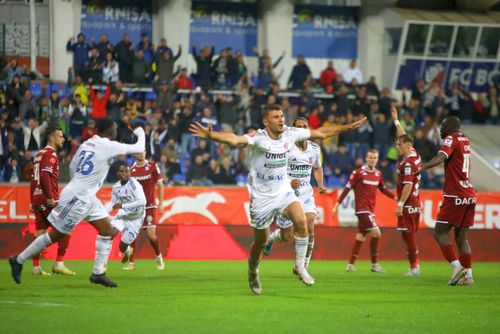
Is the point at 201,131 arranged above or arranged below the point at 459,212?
above

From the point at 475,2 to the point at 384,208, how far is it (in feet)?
55.2

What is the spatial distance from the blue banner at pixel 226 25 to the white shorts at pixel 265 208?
2606cm

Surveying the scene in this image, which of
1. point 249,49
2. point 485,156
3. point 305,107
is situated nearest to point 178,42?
point 249,49

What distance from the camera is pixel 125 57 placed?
109 ft

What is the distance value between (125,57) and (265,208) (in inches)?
785

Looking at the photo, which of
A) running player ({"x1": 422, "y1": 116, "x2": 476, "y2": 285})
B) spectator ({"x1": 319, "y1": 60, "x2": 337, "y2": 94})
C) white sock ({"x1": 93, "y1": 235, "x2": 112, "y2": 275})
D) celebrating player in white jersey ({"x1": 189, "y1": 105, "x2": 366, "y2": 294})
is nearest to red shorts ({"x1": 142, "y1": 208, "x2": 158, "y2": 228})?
white sock ({"x1": 93, "y1": 235, "x2": 112, "y2": 275})

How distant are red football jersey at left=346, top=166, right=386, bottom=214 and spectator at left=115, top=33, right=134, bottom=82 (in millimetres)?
13417

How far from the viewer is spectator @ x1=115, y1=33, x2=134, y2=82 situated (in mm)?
33031

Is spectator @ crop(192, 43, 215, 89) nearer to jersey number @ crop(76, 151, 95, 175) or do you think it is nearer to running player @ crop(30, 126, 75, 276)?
running player @ crop(30, 126, 75, 276)

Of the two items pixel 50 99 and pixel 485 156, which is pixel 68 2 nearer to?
pixel 50 99

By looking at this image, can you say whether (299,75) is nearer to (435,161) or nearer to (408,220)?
(408,220)

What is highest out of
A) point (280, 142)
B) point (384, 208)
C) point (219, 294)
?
point (280, 142)

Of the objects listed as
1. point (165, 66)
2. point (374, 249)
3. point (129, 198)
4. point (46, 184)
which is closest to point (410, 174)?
point (374, 249)

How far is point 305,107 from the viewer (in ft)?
110
